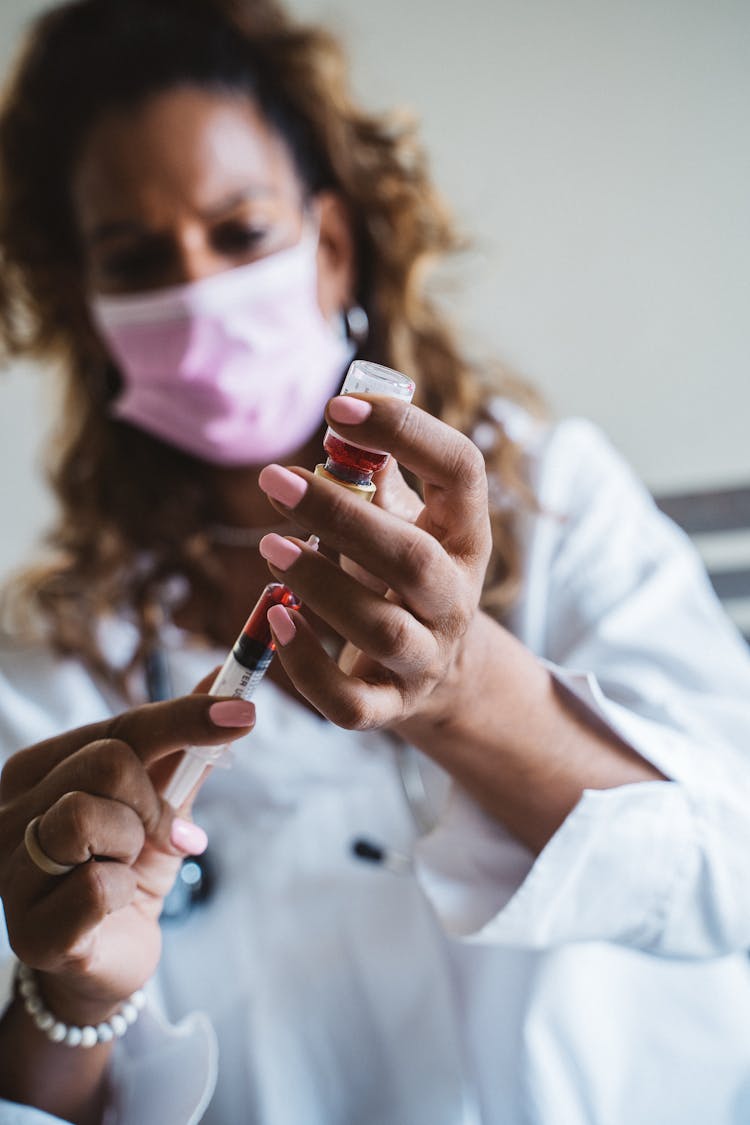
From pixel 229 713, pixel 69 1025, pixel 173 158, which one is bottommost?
pixel 69 1025

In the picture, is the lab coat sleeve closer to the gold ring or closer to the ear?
the gold ring

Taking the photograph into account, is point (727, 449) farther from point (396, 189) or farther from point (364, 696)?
point (364, 696)

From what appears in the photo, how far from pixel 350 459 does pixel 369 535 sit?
0.14ft

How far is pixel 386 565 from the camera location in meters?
0.33

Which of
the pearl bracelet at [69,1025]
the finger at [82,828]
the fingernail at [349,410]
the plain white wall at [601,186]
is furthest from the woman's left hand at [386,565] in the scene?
the plain white wall at [601,186]

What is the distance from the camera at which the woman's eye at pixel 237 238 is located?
75 centimetres

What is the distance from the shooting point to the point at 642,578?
742 millimetres

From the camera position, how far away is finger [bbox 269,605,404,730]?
13.6 inches

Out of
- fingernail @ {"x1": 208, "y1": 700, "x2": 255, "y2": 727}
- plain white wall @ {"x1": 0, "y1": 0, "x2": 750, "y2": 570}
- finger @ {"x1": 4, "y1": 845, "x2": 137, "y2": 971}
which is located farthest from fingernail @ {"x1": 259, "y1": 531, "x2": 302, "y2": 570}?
plain white wall @ {"x1": 0, "y1": 0, "x2": 750, "y2": 570}

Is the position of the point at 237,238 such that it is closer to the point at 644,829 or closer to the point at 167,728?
the point at 167,728

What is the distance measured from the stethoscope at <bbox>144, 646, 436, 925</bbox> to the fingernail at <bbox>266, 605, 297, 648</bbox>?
1.33 ft

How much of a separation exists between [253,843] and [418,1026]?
0.80ft

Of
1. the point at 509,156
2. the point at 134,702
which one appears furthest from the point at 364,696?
the point at 509,156

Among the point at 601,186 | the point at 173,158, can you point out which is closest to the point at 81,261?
the point at 173,158
